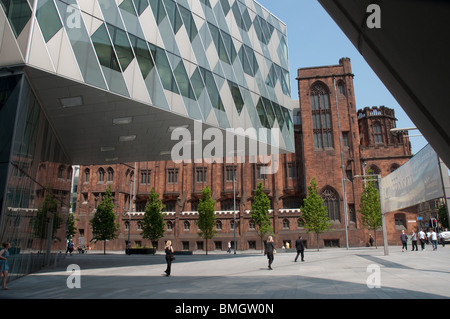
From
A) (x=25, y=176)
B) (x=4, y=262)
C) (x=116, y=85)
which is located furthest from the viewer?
(x=116, y=85)

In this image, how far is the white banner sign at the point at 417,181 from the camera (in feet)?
35.0

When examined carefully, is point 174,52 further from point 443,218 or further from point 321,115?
point 443,218

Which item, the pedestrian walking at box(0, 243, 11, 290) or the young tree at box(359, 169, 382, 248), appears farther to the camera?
the young tree at box(359, 169, 382, 248)

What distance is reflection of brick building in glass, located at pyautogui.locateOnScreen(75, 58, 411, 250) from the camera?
180ft

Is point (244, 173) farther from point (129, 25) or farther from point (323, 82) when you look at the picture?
point (129, 25)

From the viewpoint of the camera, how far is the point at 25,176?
518 inches

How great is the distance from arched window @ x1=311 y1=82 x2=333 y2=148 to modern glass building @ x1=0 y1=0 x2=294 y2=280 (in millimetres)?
34082

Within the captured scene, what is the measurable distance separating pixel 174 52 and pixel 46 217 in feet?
38.0

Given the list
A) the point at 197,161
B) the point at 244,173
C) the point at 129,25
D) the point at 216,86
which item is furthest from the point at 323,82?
the point at 129,25

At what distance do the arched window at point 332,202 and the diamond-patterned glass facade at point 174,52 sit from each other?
32.7 meters

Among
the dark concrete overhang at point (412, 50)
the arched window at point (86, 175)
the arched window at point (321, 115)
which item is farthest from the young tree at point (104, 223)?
the dark concrete overhang at point (412, 50)

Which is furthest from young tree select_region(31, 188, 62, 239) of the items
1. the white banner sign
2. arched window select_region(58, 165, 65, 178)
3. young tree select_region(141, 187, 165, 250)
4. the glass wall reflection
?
young tree select_region(141, 187, 165, 250)

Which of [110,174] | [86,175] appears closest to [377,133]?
[110,174]

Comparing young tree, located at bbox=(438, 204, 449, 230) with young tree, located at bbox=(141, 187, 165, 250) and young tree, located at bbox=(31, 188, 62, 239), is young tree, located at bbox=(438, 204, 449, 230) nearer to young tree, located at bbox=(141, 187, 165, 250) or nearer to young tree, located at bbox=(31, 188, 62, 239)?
young tree, located at bbox=(141, 187, 165, 250)
